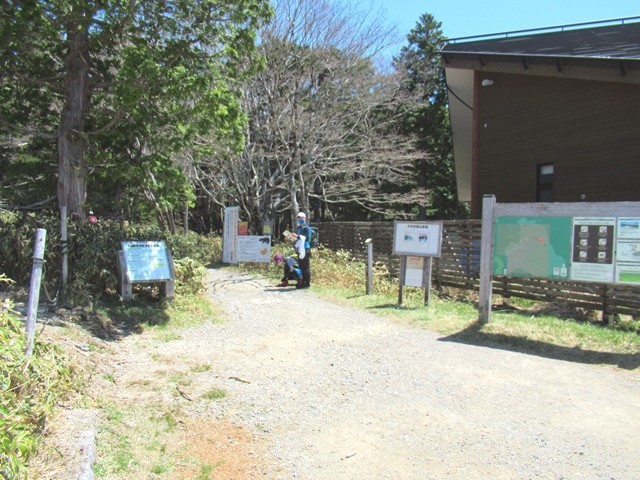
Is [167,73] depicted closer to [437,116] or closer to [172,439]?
[172,439]

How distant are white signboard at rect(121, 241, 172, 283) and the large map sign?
5.28 meters

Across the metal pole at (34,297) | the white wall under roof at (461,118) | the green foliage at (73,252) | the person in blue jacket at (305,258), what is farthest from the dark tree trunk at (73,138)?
the white wall under roof at (461,118)

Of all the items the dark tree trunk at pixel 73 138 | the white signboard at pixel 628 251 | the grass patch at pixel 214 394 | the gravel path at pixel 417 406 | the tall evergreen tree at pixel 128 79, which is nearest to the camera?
the gravel path at pixel 417 406

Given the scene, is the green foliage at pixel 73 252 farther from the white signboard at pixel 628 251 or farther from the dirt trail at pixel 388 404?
the white signboard at pixel 628 251

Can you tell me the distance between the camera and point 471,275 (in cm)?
1063

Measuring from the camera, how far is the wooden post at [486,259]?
7324 mm

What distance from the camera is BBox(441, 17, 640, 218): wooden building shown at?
436 inches

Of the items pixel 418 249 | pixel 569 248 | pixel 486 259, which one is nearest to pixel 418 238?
pixel 418 249

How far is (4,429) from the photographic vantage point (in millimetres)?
2449

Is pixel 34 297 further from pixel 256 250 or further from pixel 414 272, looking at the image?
pixel 256 250

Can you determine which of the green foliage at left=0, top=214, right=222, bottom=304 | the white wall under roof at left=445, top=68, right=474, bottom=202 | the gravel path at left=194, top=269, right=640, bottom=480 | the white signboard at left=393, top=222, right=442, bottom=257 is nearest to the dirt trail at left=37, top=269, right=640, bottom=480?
the gravel path at left=194, top=269, right=640, bottom=480

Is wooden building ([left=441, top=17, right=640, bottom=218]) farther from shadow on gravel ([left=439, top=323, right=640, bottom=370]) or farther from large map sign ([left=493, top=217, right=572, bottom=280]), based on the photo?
shadow on gravel ([left=439, top=323, right=640, bottom=370])

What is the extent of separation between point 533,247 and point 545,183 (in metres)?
7.09

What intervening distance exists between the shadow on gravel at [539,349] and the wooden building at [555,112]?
21.7ft
